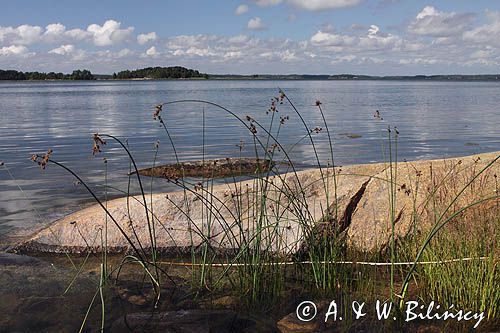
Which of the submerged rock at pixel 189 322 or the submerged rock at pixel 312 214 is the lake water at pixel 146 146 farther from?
the submerged rock at pixel 189 322

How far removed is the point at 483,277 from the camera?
4.13 m

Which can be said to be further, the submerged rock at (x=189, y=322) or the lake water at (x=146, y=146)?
the lake water at (x=146, y=146)

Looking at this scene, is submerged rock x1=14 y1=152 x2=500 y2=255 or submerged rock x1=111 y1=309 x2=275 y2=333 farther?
submerged rock x1=14 y1=152 x2=500 y2=255

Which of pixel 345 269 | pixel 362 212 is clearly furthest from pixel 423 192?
pixel 345 269

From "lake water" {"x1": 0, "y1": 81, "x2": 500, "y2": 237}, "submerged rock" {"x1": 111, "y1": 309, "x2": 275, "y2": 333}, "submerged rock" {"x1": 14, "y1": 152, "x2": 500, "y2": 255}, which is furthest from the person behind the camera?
"lake water" {"x1": 0, "y1": 81, "x2": 500, "y2": 237}

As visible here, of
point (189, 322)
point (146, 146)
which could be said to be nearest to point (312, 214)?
point (189, 322)

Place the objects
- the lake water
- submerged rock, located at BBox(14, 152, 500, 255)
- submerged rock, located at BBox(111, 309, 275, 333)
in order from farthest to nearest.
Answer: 1. the lake water
2. submerged rock, located at BBox(14, 152, 500, 255)
3. submerged rock, located at BBox(111, 309, 275, 333)

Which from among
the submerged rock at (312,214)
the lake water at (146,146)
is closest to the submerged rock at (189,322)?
the submerged rock at (312,214)

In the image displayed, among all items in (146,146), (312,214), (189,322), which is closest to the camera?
(189,322)

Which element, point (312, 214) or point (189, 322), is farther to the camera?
point (312, 214)

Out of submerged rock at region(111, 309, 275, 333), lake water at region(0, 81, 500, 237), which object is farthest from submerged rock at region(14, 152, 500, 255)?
submerged rock at region(111, 309, 275, 333)

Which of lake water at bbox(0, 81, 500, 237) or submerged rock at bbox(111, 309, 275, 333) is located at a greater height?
lake water at bbox(0, 81, 500, 237)

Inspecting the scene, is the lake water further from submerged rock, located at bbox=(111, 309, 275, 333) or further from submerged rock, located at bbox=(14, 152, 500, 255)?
submerged rock, located at bbox=(111, 309, 275, 333)

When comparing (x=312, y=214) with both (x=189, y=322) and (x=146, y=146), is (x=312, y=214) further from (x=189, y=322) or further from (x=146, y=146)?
(x=146, y=146)
